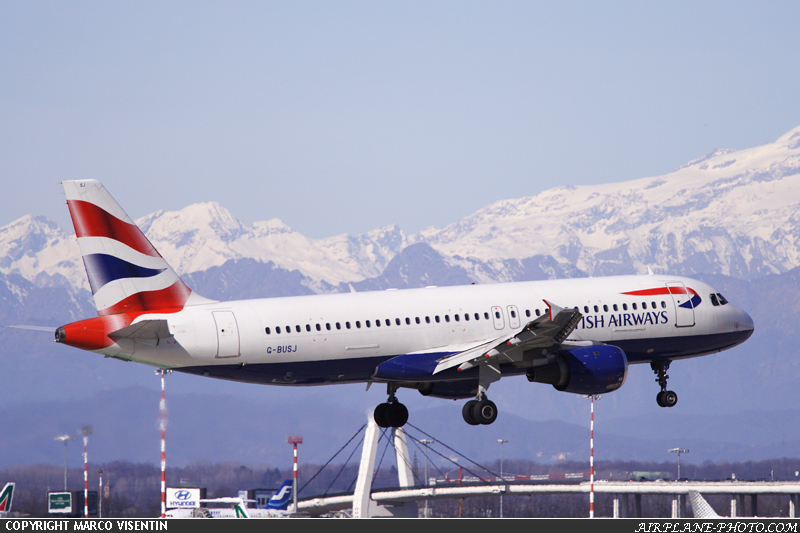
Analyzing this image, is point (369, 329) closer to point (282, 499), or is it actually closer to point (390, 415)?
point (390, 415)

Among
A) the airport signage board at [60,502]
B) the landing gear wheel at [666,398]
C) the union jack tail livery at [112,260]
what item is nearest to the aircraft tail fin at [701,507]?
the landing gear wheel at [666,398]

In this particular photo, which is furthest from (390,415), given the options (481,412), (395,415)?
(481,412)

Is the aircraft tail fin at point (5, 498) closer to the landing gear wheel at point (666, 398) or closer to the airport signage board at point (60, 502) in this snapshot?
the landing gear wheel at point (666, 398)

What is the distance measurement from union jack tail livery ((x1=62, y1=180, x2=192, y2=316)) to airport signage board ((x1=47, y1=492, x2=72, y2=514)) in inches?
3017

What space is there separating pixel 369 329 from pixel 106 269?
33.1ft

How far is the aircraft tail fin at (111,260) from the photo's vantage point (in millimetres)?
43906

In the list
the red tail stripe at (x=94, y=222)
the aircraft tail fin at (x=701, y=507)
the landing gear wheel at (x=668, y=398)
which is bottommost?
the aircraft tail fin at (x=701, y=507)

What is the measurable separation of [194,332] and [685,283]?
72.0 feet

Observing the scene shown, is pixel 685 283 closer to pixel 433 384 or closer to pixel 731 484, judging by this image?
pixel 433 384

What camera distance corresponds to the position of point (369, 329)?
4544 centimetres

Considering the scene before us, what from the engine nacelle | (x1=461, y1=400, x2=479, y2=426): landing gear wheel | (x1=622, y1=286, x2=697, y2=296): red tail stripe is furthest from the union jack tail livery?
(x1=622, y1=286, x2=697, y2=296): red tail stripe

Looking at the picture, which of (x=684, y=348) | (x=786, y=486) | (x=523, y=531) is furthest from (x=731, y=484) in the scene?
(x=523, y=531)

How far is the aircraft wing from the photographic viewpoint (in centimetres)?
4400

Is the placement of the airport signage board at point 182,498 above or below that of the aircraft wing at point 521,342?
below
